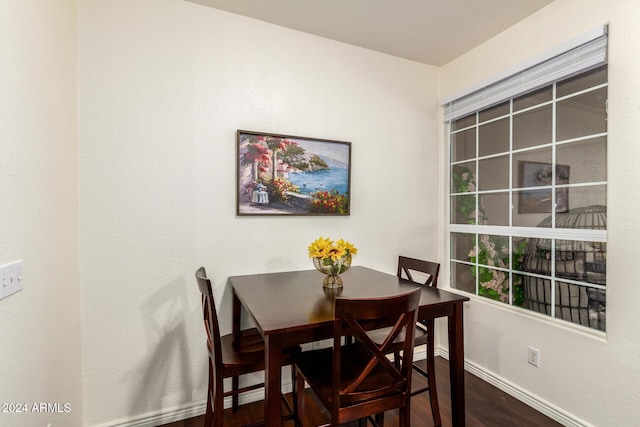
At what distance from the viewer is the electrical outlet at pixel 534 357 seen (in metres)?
2.03

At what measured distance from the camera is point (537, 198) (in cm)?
212

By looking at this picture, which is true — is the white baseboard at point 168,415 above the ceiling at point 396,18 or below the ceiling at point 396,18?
below

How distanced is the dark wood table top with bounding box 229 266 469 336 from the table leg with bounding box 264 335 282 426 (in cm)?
7

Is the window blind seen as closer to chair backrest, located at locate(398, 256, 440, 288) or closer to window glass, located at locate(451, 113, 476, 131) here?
window glass, located at locate(451, 113, 476, 131)

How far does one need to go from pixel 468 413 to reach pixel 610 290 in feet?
3.65

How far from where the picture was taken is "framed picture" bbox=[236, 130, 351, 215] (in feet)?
6.90

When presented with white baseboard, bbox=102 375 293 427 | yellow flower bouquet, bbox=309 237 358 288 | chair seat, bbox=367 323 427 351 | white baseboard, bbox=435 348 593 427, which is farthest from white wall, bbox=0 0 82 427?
white baseboard, bbox=435 348 593 427

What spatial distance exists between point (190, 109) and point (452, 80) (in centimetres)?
220

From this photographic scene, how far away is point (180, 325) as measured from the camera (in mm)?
1962

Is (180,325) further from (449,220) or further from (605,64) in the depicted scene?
(605,64)

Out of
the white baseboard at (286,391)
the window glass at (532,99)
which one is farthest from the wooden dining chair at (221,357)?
the window glass at (532,99)

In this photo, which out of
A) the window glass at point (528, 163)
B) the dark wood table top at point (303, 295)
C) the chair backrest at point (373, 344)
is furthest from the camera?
the window glass at point (528, 163)

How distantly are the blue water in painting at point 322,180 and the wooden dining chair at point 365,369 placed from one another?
3.96 feet

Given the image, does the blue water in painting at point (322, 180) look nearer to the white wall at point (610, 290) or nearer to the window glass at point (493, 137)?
the window glass at point (493, 137)
